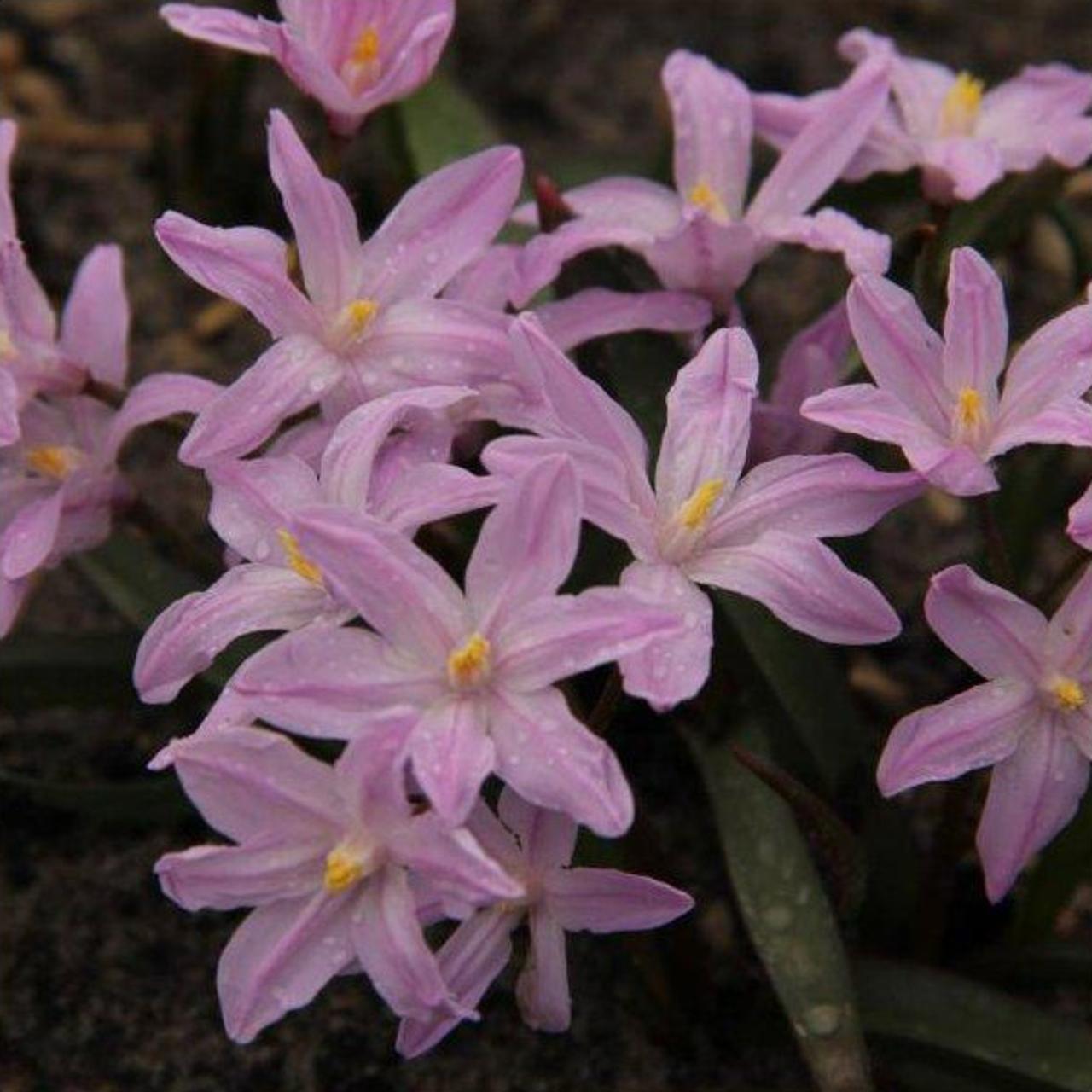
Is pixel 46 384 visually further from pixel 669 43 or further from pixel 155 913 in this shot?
pixel 669 43

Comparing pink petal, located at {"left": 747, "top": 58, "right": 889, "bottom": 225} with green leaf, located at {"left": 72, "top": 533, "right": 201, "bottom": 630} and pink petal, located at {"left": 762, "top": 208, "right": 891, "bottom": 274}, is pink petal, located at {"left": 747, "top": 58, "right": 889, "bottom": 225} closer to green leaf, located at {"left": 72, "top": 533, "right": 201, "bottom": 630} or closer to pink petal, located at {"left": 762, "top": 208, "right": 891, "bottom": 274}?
pink petal, located at {"left": 762, "top": 208, "right": 891, "bottom": 274}

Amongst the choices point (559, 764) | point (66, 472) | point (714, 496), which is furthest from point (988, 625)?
point (66, 472)

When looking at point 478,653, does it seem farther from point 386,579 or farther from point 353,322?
point 353,322

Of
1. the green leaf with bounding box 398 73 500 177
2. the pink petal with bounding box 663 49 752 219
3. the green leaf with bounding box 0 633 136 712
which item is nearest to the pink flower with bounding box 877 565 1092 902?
the pink petal with bounding box 663 49 752 219

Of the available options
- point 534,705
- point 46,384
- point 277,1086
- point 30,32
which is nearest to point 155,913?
point 277,1086

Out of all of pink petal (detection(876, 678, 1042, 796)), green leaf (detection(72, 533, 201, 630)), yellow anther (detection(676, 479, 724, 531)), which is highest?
yellow anther (detection(676, 479, 724, 531))
